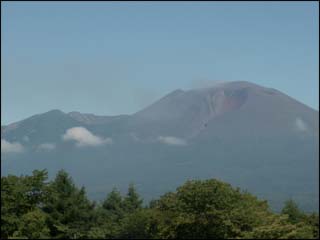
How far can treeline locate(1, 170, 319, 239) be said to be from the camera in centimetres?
4232

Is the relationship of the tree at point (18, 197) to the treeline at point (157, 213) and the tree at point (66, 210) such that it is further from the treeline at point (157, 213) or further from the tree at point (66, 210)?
the tree at point (66, 210)

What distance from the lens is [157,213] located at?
47781mm

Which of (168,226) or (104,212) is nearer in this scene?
(168,226)

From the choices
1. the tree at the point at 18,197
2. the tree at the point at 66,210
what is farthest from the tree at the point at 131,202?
the tree at the point at 18,197

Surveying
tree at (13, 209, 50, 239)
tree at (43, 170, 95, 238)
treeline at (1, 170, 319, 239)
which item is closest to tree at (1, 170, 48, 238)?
treeline at (1, 170, 319, 239)

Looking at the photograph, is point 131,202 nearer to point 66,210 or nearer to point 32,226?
point 66,210

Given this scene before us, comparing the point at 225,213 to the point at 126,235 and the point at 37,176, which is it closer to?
the point at 37,176

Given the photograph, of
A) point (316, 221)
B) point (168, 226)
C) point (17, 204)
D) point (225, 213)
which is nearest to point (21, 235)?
point (17, 204)

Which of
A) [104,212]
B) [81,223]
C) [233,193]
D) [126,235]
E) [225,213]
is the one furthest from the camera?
[104,212]

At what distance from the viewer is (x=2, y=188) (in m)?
45.3

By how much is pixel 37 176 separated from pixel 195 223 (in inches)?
510

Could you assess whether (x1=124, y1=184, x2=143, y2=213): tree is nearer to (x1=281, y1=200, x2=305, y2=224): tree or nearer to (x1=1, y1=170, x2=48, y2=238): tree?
(x1=281, y1=200, x2=305, y2=224): tree

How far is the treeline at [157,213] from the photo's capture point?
1666 inches

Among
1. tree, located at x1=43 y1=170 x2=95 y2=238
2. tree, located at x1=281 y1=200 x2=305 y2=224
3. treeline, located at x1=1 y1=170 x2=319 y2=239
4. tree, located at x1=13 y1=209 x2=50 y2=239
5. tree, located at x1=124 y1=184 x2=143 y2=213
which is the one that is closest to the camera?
treeline, located at x1=1 y1=170 x2=319 y2=239
